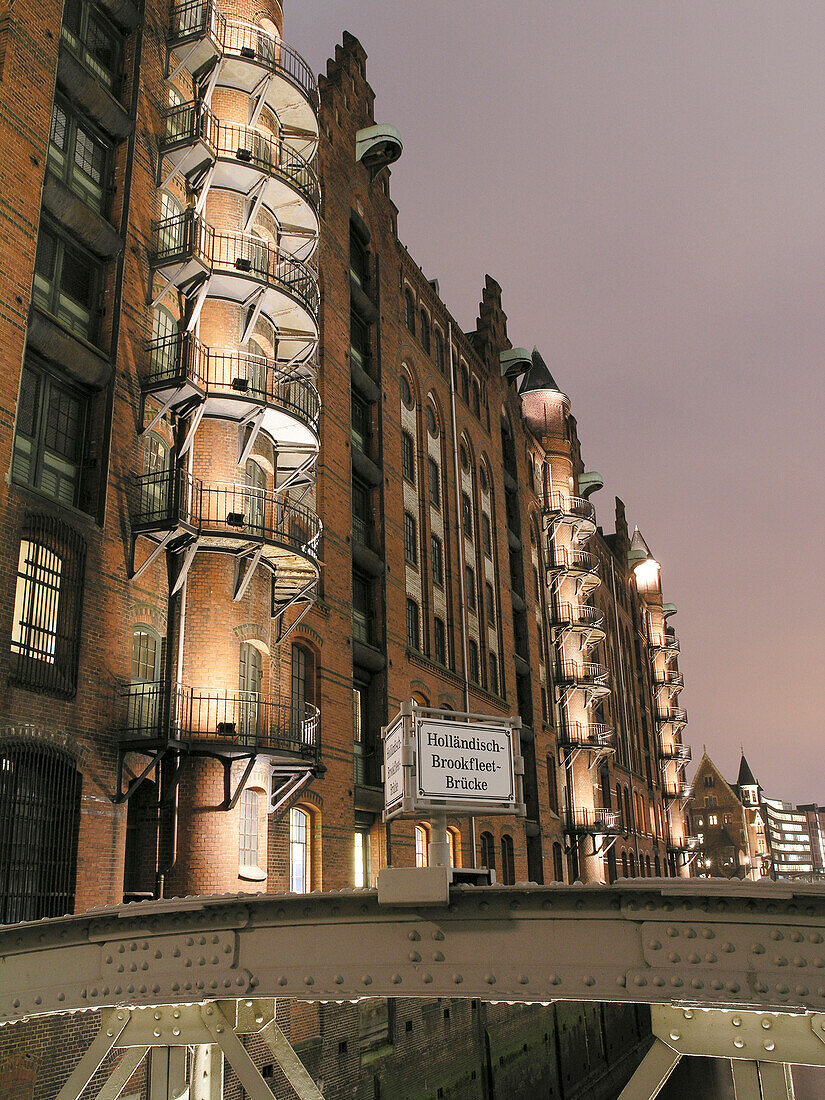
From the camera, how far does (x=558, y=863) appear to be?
124 feet

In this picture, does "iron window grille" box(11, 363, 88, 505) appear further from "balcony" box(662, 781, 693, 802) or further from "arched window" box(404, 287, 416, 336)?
"balcony" box(662, 781, 693, 802)

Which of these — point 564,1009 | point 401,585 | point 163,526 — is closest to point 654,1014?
point 163,526

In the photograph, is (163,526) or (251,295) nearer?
(163,526)

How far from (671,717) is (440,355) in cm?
4069

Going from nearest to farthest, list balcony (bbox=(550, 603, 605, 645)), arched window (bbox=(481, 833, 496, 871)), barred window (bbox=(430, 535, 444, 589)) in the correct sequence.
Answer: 1. barred window (bbox=(430, 535, 444, 589))
2. arched window (bbox=(481, 833, 496, 871))
3. balcony (bbox=(550, 603, 605, 645))

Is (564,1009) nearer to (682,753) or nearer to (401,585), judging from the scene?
(401,585)

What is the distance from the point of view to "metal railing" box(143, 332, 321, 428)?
665 inches

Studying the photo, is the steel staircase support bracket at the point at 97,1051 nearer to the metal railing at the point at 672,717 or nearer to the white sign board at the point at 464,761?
the white sign board at the point at 464,761

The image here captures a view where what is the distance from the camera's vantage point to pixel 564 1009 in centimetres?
3095

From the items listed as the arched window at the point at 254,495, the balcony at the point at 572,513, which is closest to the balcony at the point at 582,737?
the balcony at the point at 572,513

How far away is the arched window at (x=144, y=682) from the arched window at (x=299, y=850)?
15.9 ft

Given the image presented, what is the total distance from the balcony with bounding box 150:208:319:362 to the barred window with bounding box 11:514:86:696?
553cm

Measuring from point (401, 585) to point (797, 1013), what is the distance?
22.8 metres

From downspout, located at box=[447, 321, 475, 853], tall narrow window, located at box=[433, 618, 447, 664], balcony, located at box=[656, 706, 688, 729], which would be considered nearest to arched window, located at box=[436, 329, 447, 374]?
downspout, located at box=[447, 321, 475, 853]
